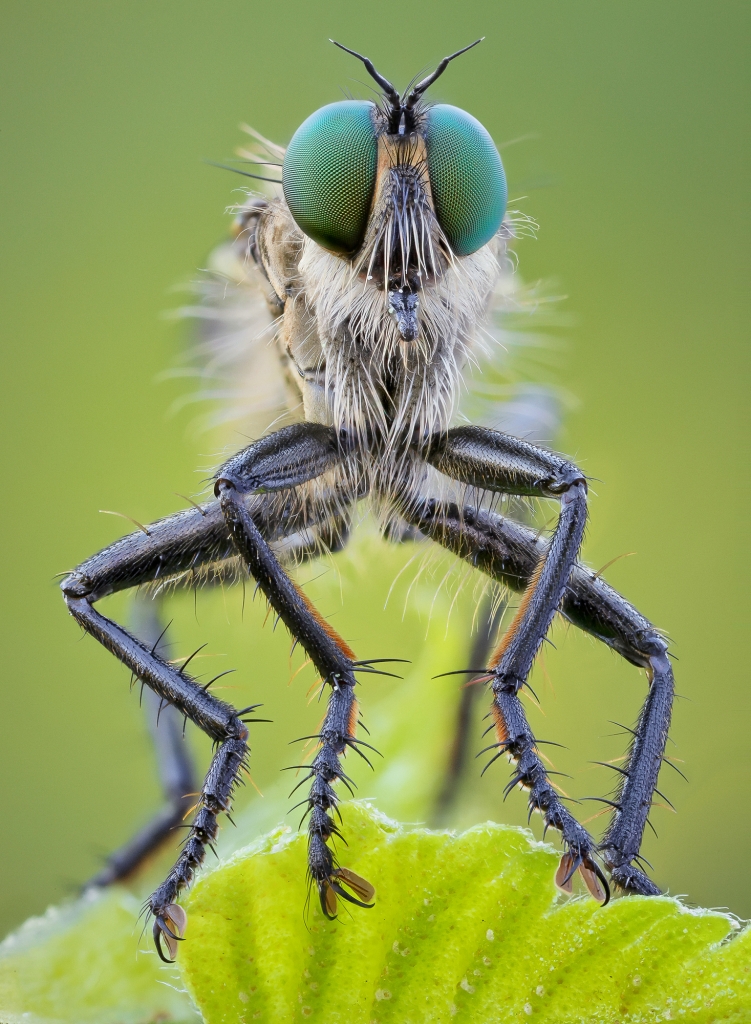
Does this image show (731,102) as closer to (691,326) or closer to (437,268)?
(691,326)

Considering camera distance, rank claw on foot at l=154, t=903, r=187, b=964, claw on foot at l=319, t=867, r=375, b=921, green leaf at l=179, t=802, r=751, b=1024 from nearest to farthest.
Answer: green leaf at l=179, t=802, r=751, b=1024 < claw on foot at l=319, t=867, r=375, b=921 < claw on foot at l=154, t=903, r=187, b=964

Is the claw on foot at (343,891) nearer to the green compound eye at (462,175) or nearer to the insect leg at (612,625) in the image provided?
the insect leg at (612,625)

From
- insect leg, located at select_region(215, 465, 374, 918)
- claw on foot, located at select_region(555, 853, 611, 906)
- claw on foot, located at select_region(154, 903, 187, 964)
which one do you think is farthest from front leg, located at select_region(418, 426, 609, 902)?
claw on foot, located at select_region(154, 903, 187, 964)

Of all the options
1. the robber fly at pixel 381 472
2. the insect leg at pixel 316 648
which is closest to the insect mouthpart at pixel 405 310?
the robber fly at pixel 381 472

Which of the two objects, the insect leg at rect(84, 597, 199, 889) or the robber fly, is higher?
the robber fly

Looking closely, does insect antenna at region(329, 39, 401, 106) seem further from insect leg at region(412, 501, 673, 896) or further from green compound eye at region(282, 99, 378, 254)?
insect leg at region(412, 501, 673, 896)

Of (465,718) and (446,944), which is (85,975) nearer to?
(446,944)

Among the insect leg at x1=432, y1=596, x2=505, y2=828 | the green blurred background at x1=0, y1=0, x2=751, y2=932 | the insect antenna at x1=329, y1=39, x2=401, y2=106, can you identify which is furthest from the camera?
the green blurred background at x1=0, y1=0, x2=751, y2=932
